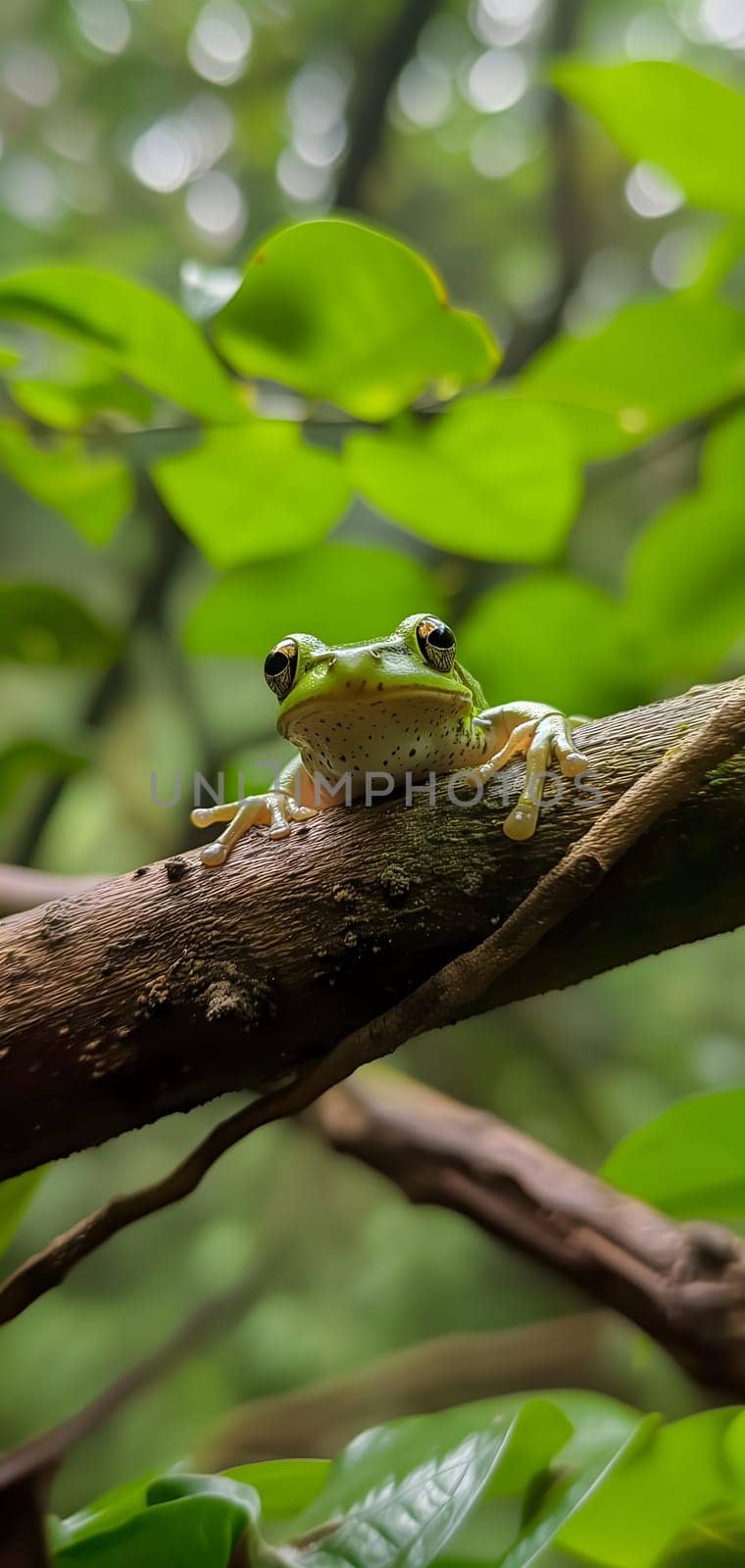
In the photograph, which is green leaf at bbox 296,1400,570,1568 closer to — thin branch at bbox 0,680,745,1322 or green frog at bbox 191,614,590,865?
thin branch at bbox 0,680,745,1322

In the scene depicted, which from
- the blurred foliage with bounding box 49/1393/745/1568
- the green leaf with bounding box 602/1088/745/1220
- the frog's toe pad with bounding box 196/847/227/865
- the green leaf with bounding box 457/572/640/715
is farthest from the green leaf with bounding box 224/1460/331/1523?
the green leaf with bounding box 457/572/640/715

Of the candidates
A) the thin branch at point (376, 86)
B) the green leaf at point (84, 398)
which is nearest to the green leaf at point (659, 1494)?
the green leaf at point (84, 398)

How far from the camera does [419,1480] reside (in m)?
1.04

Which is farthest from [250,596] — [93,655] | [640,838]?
[640,838]

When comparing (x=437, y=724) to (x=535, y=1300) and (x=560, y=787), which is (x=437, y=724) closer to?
(x=560, y=787)

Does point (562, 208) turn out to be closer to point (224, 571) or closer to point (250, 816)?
point (224, 571)

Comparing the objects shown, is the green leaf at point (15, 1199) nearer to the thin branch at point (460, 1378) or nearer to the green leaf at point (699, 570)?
the green leaf at point (699, 570)

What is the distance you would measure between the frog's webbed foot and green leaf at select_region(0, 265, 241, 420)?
54 cm

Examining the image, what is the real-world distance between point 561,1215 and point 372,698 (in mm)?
833

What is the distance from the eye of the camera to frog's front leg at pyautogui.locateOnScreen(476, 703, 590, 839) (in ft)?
3.45

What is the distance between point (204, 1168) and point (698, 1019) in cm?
270

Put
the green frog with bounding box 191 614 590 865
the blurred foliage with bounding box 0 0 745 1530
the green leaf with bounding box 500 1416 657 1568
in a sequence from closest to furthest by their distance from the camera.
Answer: the green leaf with bounding box 500 1416 657 1568
the green frog with bounding box 191 614 590 865
the blurred foliage with bounding box 0 0 745 1530

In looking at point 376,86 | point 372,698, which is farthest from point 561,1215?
point 376,86

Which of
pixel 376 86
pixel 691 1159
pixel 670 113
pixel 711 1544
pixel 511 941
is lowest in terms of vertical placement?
pixel 711 1544
